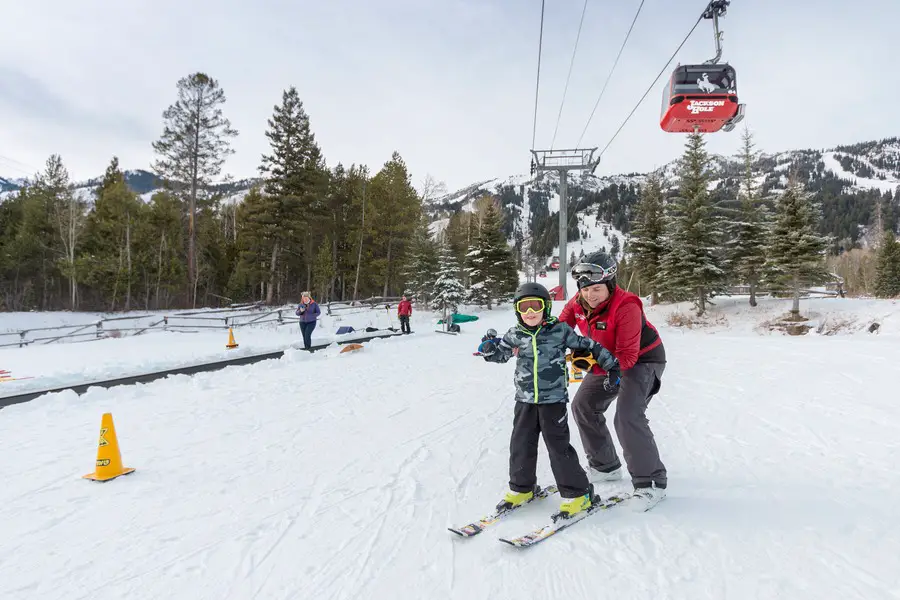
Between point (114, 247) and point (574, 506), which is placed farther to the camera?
point (114, 247)

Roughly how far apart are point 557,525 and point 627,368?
1293 millimetres

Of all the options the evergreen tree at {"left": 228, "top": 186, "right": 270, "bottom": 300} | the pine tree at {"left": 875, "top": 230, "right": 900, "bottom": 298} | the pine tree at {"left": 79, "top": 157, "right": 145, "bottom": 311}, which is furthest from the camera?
the pine tree at {"left": 875, "top": 230, "right": 900, "bottom": 298}

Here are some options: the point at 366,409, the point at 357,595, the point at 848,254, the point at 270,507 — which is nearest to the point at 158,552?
the point at 270,507

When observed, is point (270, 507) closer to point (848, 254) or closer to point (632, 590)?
point (632, 590)

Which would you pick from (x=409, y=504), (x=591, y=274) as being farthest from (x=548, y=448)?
(x=591, y=274)

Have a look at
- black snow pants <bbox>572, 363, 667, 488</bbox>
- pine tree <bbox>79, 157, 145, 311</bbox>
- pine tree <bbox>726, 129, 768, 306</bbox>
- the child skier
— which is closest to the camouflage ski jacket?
the child skier

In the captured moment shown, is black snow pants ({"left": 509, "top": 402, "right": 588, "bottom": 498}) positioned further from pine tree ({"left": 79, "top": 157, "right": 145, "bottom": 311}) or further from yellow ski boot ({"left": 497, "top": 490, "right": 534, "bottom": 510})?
pine tree ({"left": 79, "top": 157, "right": 145, "bottom": 311})

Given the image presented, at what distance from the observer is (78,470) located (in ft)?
15.1

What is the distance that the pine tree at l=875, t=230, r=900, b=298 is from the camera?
4009cm

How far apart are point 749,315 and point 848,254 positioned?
275ft

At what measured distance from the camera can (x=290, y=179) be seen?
111 ft

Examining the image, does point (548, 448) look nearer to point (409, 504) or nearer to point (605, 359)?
point (605, 359)

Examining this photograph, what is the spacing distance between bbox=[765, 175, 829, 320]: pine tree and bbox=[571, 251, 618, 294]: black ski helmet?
27.3 meters

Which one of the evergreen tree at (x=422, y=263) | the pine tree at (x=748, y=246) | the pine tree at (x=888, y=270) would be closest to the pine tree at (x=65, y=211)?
the evergreen tree at (x=422, y=263)
